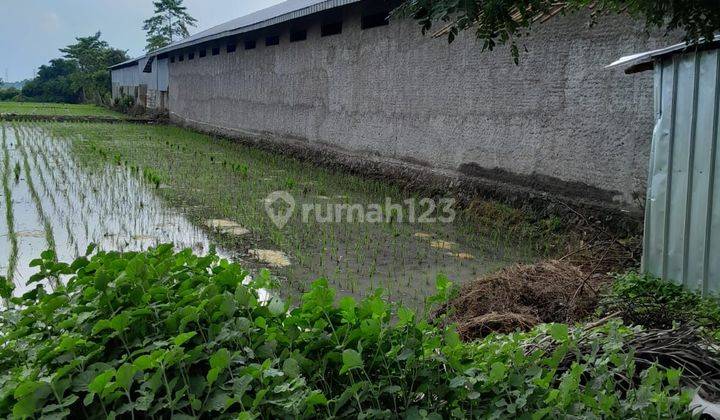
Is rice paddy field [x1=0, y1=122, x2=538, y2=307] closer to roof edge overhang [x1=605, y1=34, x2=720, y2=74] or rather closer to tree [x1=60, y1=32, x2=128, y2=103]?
roof edge overhang [x1=605, y1=34, x2=720, y2=74]

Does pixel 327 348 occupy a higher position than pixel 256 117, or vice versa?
pixel 256 117

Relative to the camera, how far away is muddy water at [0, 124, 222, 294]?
6789 millimetres

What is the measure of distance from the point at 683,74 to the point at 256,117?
1336 cm

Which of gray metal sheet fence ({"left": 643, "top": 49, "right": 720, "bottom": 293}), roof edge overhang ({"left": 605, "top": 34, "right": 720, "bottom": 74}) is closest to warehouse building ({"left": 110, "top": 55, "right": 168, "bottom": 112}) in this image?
roof edge overhang ({"left": 605, "top": 34, "right": 720, "bottom": 74})

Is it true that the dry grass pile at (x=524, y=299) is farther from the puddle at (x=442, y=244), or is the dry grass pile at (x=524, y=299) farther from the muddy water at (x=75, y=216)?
the muddy water at (x=75, y=216)

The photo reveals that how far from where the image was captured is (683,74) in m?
4.64

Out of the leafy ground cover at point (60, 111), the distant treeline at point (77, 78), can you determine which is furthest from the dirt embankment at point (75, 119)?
the distant treeline at point (77, 78)

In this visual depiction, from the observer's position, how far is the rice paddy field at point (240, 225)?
20.2ft

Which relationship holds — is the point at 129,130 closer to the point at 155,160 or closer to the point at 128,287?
the point at 155,160

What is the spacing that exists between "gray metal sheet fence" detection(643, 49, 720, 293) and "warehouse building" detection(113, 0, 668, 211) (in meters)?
1.00

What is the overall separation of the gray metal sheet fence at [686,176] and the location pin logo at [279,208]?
438 centimetres

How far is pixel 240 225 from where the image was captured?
26.0ft

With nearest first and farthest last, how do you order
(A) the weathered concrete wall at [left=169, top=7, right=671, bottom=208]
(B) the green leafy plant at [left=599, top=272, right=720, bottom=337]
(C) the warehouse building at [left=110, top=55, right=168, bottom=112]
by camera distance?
(B) the green leafy plant at [left=599, top=272, right=720, bottom=337], (A) the weathered concrete wall at [left=169, top=7, right=671, bottom=208], (C) the warehouse building at [left=110, top=55, right=168, bottom=112]

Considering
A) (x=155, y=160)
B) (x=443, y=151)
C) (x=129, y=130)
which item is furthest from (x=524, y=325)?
(x=129, y=130)
